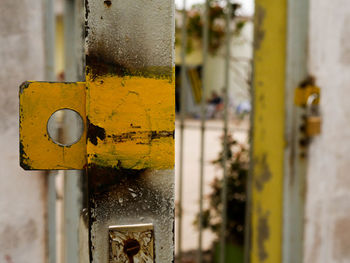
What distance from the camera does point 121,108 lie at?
1.75ft

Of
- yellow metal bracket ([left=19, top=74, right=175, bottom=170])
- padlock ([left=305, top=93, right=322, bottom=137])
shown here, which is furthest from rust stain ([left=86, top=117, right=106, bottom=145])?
padlock ([left=305, top=93, right=322, bottom=137])

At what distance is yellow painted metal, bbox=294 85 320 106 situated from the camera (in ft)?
6.64

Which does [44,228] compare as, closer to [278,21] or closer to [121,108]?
[121,108]

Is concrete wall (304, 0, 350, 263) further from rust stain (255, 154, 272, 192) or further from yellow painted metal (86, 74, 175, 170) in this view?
yellow painted metal (86, 74, 175, 170)

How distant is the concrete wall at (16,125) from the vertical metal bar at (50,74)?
21 millimetres

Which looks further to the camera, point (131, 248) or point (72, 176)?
point (72, 176)

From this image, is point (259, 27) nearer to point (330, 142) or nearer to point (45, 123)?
point (330, 142)

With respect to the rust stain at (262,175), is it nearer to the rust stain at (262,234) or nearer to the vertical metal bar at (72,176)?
the rust stain at (262,234)

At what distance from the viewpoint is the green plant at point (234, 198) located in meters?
2.90

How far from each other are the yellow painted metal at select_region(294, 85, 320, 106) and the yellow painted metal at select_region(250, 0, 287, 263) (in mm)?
72

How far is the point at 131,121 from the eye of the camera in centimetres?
54

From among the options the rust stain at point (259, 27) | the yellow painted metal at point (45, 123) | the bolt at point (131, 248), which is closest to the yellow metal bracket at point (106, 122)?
the yellow painted metal at point (45, 123)

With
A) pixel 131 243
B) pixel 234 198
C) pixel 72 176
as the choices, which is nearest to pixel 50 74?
pixel 72 176

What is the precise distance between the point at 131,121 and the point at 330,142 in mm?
1921
